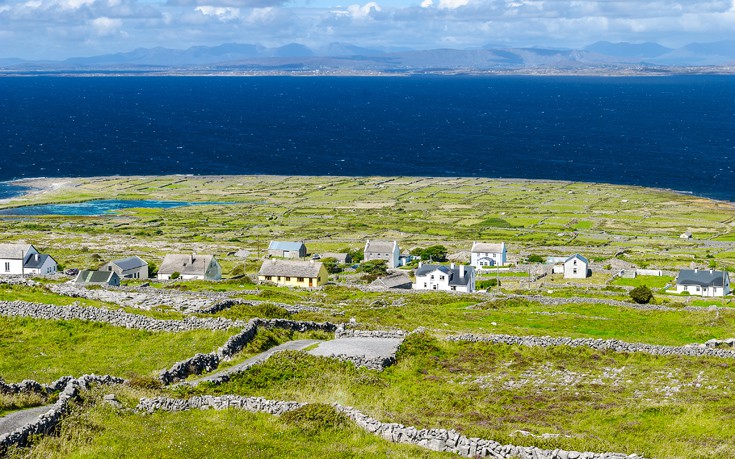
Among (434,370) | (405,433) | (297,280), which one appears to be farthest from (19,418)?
(297,280)

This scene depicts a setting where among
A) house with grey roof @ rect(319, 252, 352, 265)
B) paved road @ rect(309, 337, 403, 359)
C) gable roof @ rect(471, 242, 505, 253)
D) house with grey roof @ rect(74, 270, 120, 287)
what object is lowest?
house with grey roof @ rect(319, 252, 352, 265)

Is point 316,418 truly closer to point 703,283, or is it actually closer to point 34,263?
point 703,283

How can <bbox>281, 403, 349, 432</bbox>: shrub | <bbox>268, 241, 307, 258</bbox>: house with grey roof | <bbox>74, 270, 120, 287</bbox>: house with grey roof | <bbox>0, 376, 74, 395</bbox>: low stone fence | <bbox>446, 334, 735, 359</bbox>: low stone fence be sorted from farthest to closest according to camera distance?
1. <bbox>268, 241, 307, 258</bbox>: house with grey roof
2. <bbox>74, 270, 120, 287</bbox>: house with grey roof
3. <bbox>446, 334, 735, 359</bbox>: low stone fence
4. <bbox>0, 376, 74, 395</bbox>: low stone fence
5. <bbox>281, 403, 349, 432</bbox>: shrub

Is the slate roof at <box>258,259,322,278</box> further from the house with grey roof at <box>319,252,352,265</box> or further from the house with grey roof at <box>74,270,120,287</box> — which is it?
the house with grey roof at <box>319,252,352,265</box>

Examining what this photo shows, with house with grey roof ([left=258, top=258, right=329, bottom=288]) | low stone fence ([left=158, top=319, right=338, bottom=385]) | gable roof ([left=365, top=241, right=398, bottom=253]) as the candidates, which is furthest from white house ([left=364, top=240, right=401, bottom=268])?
low stone fence ([left=158, top=319, right=338, bottom=385])

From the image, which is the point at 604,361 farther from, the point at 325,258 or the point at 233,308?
the point at 325,258

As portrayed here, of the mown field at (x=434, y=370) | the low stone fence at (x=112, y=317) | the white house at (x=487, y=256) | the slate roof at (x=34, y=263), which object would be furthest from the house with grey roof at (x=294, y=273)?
the low stone fence at (x=112, y=317)
